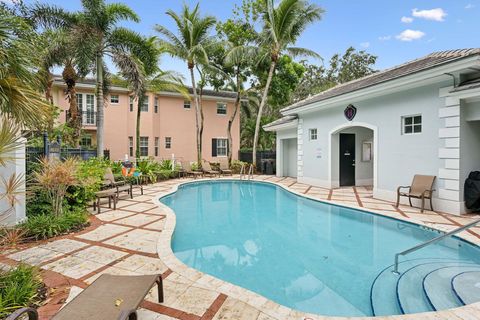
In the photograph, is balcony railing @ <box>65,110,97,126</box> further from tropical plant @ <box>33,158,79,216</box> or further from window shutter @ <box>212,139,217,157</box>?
tropical plant @ <box>33,158,79,216</box>

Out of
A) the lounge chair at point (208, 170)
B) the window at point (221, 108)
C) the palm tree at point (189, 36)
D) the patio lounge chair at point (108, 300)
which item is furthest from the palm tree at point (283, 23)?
the patio lounge chair at point (108, 300)

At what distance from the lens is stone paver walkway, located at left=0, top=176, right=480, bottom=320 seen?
2951 millimetres

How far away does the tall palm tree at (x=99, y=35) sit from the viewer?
11.6 meters

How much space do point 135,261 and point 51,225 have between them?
2.60 metres

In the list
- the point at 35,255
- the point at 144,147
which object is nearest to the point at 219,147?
the point at 144,147

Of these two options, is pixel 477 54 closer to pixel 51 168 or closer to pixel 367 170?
pixel 367 170

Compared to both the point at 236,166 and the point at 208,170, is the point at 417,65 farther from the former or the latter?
the point at 236,166

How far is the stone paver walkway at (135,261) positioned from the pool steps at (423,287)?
70cm

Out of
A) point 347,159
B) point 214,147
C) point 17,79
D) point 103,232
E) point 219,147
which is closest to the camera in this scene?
point 17,79

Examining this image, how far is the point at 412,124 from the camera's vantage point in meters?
8.64

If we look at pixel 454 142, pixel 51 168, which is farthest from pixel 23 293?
pixel 454 142

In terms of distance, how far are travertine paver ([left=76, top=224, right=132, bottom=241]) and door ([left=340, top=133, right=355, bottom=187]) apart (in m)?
10.1

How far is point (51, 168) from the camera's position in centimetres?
564

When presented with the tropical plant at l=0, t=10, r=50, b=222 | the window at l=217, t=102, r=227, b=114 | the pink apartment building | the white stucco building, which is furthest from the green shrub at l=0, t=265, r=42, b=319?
the window at l=217, t=102, r=227, b=114
